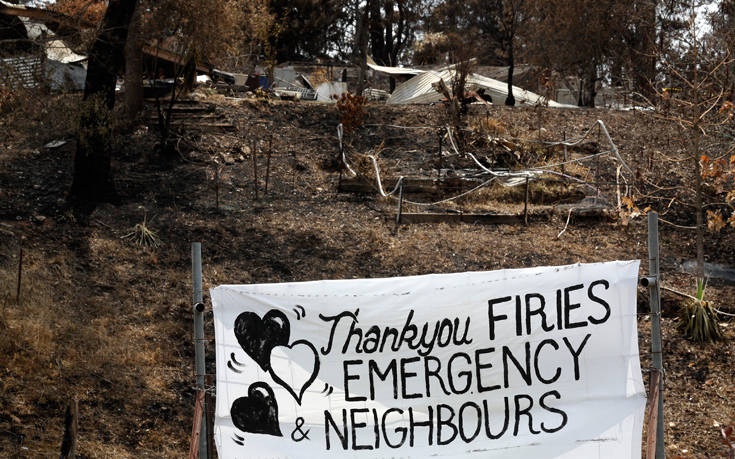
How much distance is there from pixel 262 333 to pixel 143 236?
9039mm

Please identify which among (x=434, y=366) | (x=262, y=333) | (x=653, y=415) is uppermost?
(x=262, y=333)

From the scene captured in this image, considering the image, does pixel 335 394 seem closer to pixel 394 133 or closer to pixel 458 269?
pixel 458 269

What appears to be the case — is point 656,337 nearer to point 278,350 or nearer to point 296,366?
point 296,366

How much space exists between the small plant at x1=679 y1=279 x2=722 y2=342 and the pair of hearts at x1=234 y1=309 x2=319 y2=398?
7.84m

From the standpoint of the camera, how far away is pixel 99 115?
14484 millimetres

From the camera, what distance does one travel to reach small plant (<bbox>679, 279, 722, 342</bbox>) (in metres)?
11.1

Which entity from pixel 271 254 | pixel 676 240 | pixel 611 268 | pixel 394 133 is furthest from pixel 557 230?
pixel 611 268

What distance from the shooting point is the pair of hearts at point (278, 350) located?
16.6 ft

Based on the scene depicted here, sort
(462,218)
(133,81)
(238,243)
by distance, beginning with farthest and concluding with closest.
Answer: (133,81) < (462,218) < (238,243)

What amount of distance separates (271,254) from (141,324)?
315 cm

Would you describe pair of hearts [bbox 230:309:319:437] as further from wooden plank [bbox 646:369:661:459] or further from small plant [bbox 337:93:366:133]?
small plant [bbox 337:93:366:133]

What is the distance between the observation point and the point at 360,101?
20.3m

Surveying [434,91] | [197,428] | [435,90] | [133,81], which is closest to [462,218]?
[133,81]

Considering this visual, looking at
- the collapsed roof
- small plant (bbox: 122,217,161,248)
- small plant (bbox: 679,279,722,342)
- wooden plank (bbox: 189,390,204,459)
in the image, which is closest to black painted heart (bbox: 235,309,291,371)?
wooden plank (bbox: 189,390,204,459)
